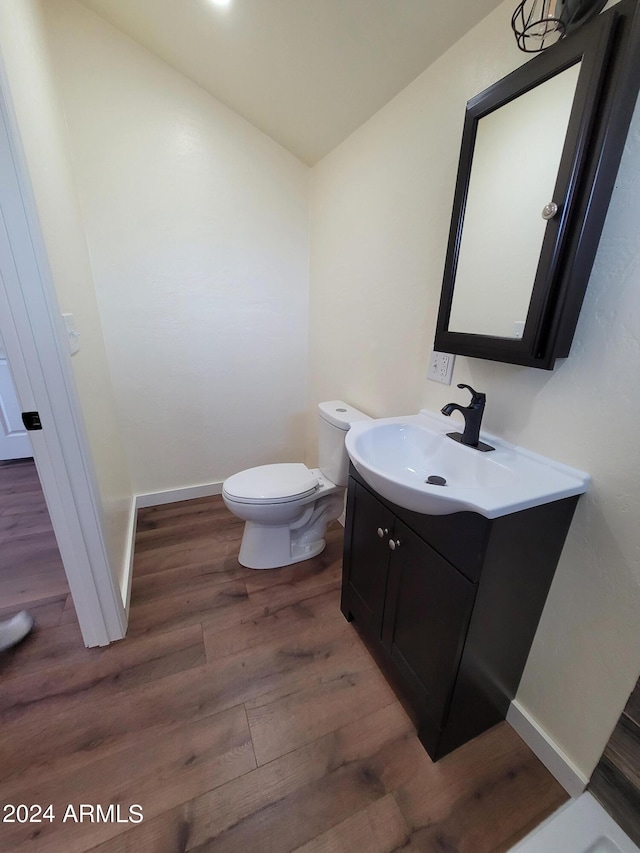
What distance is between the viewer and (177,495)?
2.28 meters

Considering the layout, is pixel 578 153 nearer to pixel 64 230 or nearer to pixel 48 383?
pixel 48 383

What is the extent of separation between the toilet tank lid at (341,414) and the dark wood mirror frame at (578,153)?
2.48 ft

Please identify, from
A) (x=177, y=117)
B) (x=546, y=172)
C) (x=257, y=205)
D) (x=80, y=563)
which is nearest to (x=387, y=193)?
(x=546, y=172)

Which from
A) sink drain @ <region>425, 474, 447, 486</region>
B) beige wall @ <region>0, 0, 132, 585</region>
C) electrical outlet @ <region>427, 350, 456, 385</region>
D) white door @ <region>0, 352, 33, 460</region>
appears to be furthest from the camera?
white door @ <region>0, 352, 33, 460</region>

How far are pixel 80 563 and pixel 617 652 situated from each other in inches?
64.5

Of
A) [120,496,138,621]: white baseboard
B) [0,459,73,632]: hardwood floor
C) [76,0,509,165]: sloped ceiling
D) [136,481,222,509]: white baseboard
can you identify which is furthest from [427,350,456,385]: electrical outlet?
[0,459,73,632]: hardwood floor

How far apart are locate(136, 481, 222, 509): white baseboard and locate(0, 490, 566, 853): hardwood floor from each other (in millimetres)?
840

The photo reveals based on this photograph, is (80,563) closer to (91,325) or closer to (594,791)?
(91,325)

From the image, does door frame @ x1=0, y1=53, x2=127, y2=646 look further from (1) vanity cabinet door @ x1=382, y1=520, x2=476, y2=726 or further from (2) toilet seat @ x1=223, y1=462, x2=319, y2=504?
(1) vanity cabinet door @ x1=382, y1=520, x2=476, y2=726

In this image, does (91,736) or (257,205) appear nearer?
(91,736)

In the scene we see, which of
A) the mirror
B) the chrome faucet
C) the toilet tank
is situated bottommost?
the toilet tank

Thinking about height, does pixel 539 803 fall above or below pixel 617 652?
below

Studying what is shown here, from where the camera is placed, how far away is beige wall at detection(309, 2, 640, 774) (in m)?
0.76

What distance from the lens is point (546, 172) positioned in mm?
800
